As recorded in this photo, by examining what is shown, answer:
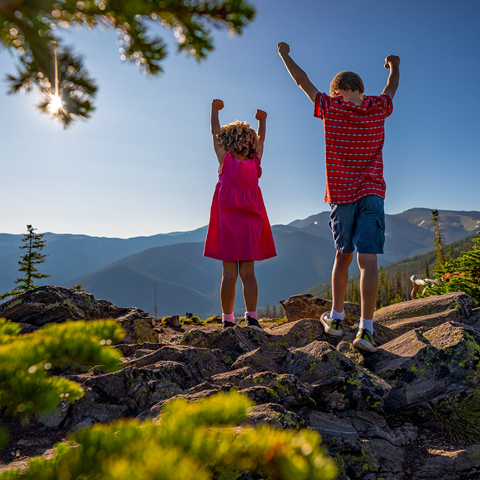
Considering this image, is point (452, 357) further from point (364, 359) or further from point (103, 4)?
point (103, 4)

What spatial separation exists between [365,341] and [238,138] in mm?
3560

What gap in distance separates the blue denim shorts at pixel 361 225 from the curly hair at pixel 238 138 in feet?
6.34

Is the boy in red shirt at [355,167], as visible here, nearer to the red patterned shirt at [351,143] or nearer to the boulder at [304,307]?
the red patterned shirt at [351,143]

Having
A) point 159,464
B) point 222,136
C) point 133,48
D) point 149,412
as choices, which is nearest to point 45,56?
point 133,48

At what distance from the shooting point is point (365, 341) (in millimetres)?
3977

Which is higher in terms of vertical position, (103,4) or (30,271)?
(103,4)

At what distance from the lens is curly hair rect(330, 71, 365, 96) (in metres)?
4.40

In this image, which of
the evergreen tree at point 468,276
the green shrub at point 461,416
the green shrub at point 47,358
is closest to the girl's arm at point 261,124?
the green shrub at point 461,416

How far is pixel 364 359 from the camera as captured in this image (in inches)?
155

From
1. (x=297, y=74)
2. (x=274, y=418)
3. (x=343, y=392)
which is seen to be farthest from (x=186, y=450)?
(x=297, y=74)

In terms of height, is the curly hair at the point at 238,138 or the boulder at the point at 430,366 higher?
the curly hair at the point at 238,138

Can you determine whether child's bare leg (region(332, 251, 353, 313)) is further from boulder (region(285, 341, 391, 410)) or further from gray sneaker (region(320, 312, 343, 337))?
boulder (region(285, 341, 391, 410))

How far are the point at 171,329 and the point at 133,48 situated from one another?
7.72m

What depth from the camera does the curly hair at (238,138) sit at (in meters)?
5.54
